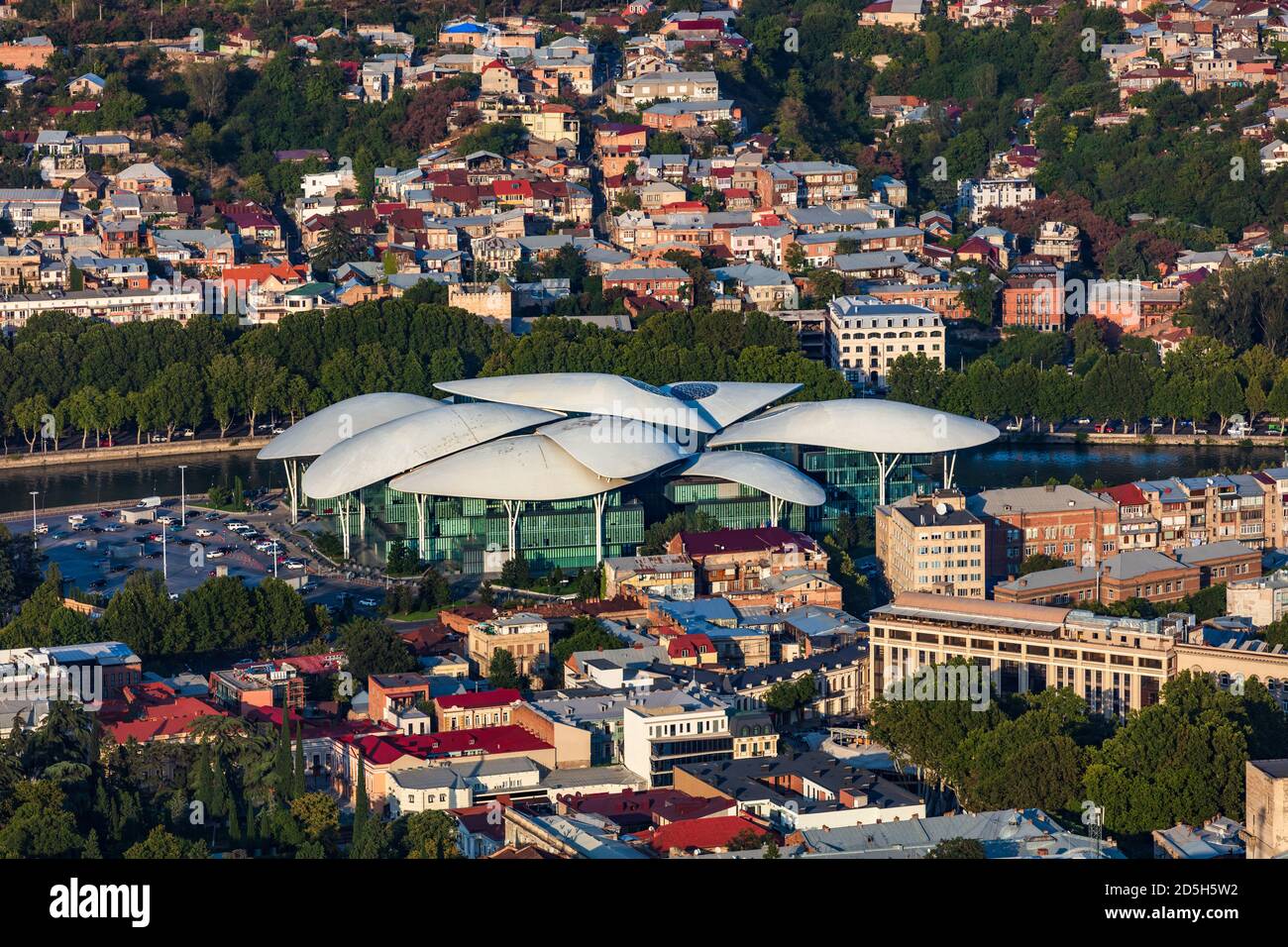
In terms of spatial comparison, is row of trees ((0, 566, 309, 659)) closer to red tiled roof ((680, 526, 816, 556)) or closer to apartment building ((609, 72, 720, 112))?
red tiled roof ((680, 526, 816, 556))

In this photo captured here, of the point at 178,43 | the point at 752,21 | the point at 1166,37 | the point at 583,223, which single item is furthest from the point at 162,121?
the point at 1166,37

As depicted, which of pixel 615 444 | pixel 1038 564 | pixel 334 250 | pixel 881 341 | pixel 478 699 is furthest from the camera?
pixel 334 250

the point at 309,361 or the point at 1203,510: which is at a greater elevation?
the point at 309,361

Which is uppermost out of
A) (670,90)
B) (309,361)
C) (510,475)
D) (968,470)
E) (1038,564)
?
(670,90)

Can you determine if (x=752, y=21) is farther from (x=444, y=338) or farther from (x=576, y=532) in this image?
(x=576, y=532)

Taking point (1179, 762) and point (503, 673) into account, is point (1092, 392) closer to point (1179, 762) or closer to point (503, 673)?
point (503, 673)

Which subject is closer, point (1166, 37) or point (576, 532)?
point (576, 532)

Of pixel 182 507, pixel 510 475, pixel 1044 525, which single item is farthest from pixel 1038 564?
pixel 182 507
